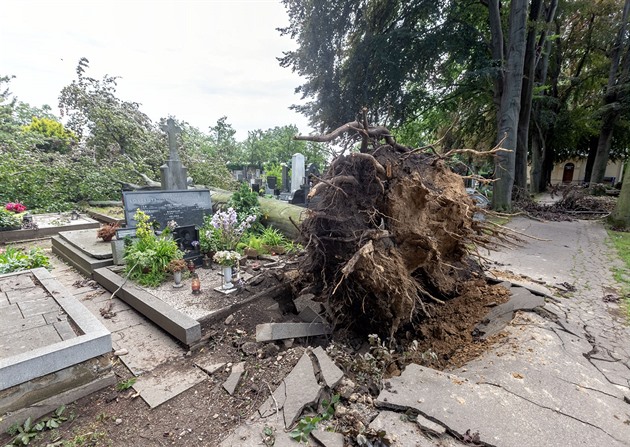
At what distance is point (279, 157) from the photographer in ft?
91.9

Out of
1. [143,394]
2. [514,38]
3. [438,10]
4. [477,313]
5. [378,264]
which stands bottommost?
[143,394]

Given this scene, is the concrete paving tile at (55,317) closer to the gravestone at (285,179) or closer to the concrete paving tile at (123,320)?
the concrete paving tile at (123,320)

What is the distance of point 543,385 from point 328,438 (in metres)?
1.64

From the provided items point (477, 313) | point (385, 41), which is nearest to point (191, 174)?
point (385, 41)

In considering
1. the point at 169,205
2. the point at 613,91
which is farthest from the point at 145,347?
the point at 613,91

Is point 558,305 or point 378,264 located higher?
point 378,264

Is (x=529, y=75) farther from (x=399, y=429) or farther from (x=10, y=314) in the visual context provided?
(x=10, y=314)

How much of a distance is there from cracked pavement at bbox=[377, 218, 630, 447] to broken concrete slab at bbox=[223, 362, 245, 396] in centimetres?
117

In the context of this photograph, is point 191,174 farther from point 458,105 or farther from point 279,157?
point 279,157

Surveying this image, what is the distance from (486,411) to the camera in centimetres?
185

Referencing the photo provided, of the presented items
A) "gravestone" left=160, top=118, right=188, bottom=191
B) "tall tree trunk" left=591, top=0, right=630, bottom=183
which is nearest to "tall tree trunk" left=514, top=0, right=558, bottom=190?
"tall tree trunk" left=591, top=0, right=630, bottom=183

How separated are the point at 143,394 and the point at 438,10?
13.5 metres

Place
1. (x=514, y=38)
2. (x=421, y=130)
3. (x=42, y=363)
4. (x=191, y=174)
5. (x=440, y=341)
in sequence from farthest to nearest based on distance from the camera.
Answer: (x=421, y=130) → (x=191, y=174) → (x=514, y=38) → (x=440, y=341) → (x=42, y=363)

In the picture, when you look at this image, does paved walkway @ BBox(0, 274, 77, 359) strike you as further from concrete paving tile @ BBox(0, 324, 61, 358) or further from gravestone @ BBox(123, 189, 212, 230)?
gravestone @ BBox(123, 189, 212, 230)
